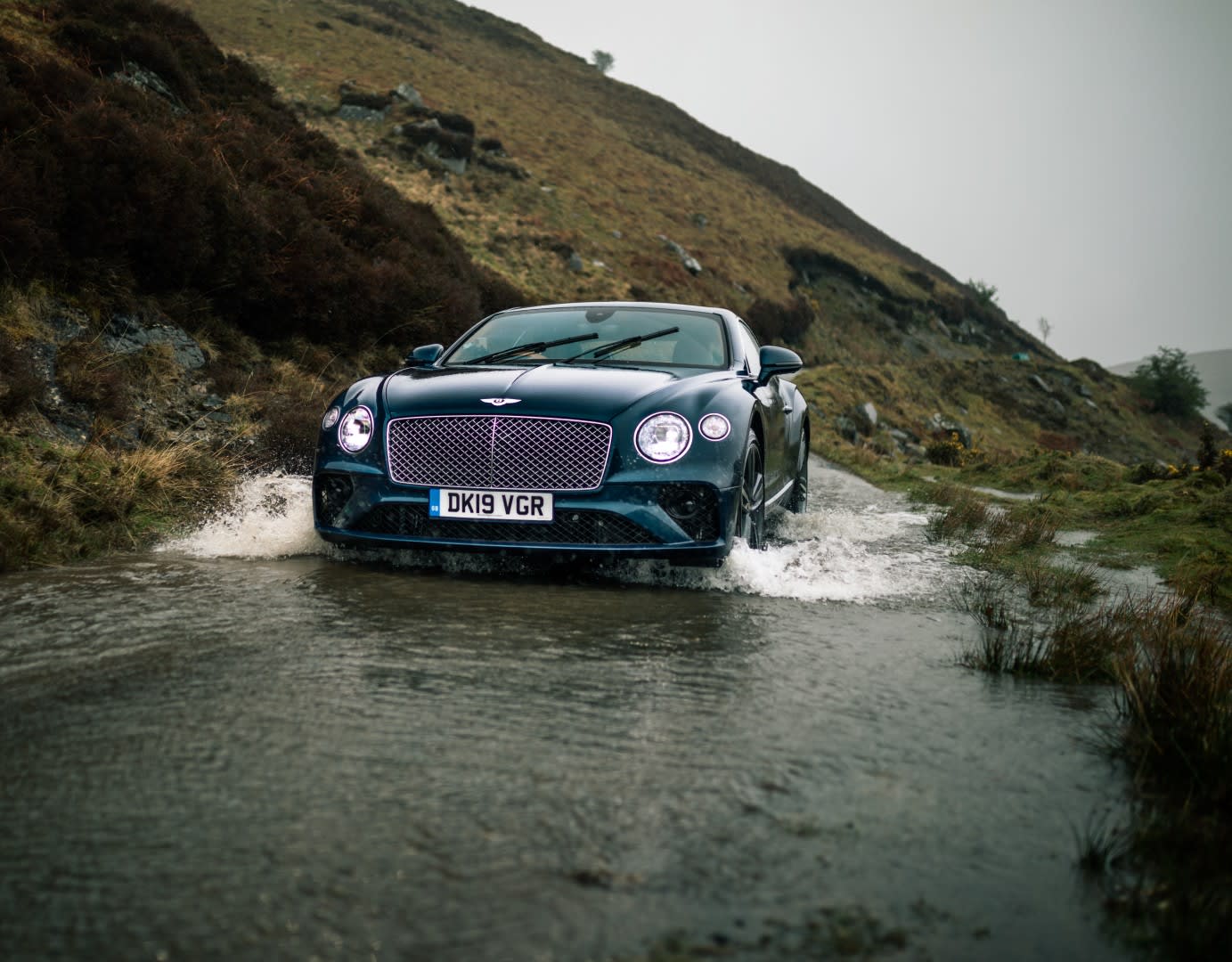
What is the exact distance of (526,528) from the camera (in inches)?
205

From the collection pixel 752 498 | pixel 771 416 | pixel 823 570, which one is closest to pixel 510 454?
pixel 752 498

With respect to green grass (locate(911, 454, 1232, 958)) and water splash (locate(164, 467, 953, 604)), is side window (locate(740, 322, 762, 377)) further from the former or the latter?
green grass (locate(911, 454, 1232, 958))

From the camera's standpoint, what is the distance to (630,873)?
2023 mm

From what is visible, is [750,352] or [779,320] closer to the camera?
[750,352]

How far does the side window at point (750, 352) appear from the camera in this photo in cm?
709

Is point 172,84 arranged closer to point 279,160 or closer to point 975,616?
point 279,160

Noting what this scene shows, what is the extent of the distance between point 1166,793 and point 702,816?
1.12 metres

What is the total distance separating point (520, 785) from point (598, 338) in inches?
182

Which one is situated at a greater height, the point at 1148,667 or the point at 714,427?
the point at 714,427

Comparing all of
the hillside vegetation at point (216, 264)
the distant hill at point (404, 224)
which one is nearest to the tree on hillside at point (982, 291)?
the distant hill at point (404, 224)

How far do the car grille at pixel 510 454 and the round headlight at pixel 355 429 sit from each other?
300mm

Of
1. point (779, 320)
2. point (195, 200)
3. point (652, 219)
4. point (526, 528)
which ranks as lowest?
point (526, 528)

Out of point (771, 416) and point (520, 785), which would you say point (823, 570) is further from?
point (520, 785)

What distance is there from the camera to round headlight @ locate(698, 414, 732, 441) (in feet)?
17.6
